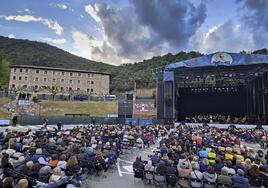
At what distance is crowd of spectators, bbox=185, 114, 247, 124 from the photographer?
33588mm

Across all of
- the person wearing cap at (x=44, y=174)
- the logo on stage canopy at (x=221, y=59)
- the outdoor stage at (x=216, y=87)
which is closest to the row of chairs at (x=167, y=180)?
the person wearing cap at (x=44, y=174)

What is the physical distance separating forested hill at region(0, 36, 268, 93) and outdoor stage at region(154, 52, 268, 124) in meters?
41.9

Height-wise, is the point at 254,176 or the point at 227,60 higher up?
the point at 227,60

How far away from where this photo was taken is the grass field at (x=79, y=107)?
54812 millimetres

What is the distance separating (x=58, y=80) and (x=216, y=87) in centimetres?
6455

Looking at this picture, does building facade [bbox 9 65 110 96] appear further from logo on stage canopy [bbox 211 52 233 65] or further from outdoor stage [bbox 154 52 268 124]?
logo on stage canopy [bbox 211 52 233 65]

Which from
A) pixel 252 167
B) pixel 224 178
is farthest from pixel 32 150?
pixel 252 167

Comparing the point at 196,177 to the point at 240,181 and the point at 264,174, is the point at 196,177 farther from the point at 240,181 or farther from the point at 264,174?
the point at 264,174

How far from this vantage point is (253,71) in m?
28.8

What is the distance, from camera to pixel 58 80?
87500 mm

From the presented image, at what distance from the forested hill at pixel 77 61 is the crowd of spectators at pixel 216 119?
43.6m

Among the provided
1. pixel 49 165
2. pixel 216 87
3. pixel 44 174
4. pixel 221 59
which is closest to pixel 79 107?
pixel 216 87

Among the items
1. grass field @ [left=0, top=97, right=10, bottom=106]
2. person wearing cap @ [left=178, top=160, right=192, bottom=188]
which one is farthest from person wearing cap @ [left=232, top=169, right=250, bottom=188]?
grass field @ [left=0, top=97, right=10, bottom=106]

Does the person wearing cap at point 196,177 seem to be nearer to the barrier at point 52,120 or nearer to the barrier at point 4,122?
the barrier at point 4,122
